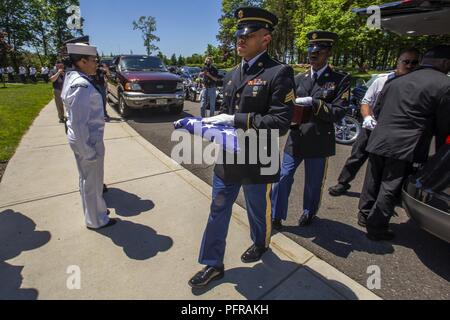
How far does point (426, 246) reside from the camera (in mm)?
2838

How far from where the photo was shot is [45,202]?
356 cm

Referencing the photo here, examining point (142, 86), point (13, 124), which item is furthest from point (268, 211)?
point (13, 124)

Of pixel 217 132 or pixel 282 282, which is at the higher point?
pixel 217 132

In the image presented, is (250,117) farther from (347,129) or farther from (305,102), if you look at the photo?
(347,129)

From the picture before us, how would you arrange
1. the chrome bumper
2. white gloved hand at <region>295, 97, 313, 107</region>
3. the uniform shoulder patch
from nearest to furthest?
white gloved hand at <region>295, 97, 313, 107</region> → the uniform shoulder patch → the chrome bumper

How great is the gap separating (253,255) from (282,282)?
A: 35 centimetres

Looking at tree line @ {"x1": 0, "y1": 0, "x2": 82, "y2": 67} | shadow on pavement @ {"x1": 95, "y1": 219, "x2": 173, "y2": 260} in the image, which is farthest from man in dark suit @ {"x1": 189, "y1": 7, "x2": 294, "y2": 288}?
tree line @ {"x1": 0, "y1": 0, "x2": 82, "y2": 67}

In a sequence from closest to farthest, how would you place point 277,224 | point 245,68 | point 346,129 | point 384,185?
point 245,68 < point 384,185 < point 277,224 < point 346,129

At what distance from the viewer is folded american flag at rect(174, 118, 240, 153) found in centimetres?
199

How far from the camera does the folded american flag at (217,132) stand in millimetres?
1992

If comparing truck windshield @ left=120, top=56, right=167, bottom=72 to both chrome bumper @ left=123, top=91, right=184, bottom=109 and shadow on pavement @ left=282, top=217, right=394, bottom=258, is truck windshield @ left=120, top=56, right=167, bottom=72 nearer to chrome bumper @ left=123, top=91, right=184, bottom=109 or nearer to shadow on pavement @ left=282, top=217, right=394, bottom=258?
chrome bumper @ left=123, top=91, right=184, bottom=109

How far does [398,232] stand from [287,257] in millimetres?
1392

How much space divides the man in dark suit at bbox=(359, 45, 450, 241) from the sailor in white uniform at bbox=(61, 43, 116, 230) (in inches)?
108
